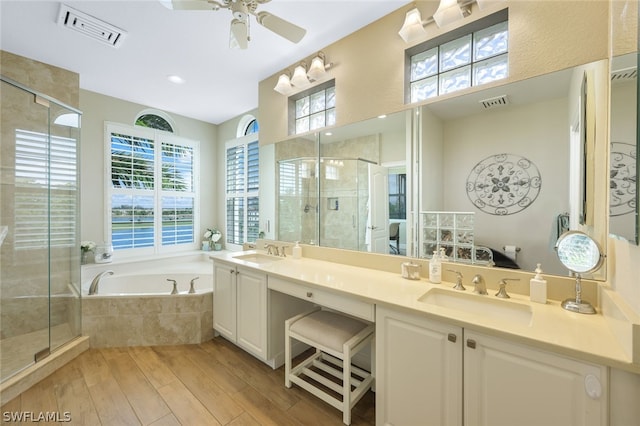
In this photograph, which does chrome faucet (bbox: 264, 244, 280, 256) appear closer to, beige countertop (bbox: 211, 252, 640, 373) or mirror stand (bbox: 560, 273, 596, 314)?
beige countertop (bbox: 211, 252, 640, 373)

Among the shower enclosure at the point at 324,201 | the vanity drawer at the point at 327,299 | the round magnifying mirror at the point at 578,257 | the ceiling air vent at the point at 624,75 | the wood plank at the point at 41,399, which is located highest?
the ceiling air vent at the point at 624,75

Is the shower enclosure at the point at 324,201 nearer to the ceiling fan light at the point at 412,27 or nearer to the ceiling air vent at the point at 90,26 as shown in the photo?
the ceiling fan light at the point at 412,27

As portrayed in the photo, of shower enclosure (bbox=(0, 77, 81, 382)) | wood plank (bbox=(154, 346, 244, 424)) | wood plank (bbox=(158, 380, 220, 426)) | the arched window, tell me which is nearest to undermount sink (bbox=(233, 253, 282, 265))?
wood plank (bbox=(154, 346, 244, 424))

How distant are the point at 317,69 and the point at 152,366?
292 cm

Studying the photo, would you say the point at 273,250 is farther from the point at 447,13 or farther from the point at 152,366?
the point at 447,13

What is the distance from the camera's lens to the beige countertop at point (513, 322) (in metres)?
0.85

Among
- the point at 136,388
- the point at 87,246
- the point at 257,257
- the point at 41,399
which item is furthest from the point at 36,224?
the point at 257,257

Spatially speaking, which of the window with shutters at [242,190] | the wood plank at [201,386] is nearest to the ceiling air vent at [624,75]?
the wood plank at [201,386]

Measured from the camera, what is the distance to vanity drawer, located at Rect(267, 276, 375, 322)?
4.64ft

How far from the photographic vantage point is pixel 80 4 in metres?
1.88

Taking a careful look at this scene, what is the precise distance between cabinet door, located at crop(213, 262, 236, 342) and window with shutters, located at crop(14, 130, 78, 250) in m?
1.73

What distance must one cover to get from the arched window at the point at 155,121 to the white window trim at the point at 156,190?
0.17 metres

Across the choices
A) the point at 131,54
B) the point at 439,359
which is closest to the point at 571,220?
the point at 439,359

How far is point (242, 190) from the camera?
411cm
